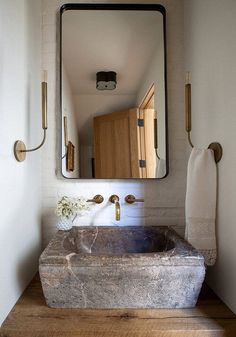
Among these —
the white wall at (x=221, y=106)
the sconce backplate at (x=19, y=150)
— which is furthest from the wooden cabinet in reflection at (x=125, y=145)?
the sconce backplate at (x=19, y=150)

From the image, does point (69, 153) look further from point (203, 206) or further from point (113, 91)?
point (203, 206)

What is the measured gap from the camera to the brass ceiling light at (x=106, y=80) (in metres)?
1.33

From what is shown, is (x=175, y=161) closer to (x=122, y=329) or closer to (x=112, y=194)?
(x=112, y=194)

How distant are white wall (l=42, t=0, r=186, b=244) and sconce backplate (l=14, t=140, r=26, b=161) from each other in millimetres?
308

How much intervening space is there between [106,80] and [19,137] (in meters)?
0.58

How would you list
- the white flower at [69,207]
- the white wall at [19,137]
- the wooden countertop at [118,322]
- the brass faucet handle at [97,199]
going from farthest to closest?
1. the brass faucet handle at [97,199]
2. the white flower at [69,207]
3. the white wall at [19,137]
4. the wooden countertop at [118,322]

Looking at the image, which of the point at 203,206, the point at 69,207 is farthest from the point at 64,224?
the point at 203,206

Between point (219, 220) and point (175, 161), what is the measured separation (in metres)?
0.46

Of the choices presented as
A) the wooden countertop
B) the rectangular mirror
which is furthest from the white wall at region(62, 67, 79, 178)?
the wooden countertop

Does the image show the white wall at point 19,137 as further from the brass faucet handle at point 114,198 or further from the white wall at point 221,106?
the white wall at point 221,106

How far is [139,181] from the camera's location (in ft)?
4.36

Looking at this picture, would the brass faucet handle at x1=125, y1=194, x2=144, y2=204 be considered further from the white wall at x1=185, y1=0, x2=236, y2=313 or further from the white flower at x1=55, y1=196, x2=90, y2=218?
the white wall at x1=185, y1=0, x2=236, y2=313

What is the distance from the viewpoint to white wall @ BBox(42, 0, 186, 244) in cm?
132

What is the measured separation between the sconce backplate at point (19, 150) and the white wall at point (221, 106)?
77cm
